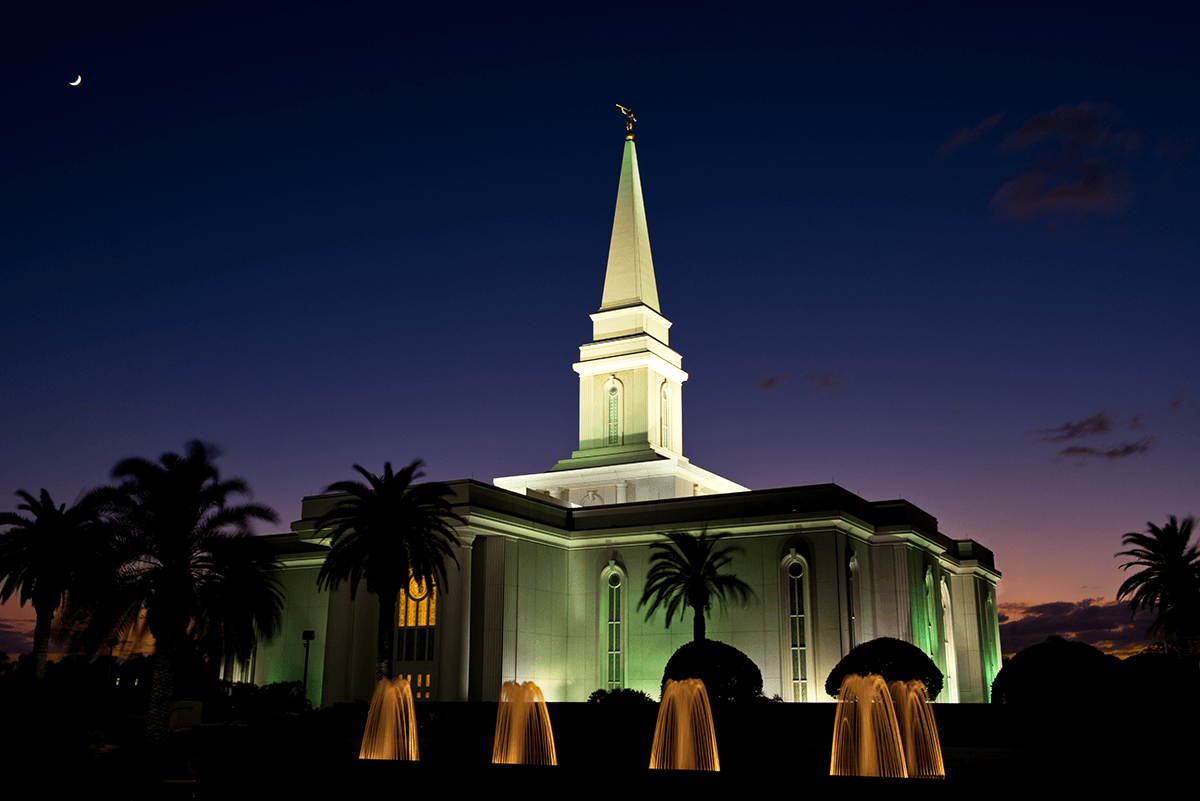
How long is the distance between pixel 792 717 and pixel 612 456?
2354 centimetres

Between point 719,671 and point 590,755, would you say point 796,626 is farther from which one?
point 590,755

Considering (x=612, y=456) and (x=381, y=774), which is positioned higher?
(x=612, y=456)

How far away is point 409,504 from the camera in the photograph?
35.9 m

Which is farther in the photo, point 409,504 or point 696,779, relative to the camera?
point 409,504

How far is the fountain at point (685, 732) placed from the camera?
82.9 ft

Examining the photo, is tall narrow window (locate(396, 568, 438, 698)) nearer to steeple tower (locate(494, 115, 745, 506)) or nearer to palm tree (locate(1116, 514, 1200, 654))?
steeple tower (locate(494, 115, 745, 506))

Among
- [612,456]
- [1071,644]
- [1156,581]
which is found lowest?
[1071,644]

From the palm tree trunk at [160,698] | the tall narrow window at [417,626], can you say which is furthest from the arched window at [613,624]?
the palm tree trunk at [160,698]

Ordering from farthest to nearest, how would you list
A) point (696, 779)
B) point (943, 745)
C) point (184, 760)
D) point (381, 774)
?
point (943, 745), point (184, 760), point (381, 774), point (696, 779)

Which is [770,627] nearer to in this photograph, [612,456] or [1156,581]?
[612,456]

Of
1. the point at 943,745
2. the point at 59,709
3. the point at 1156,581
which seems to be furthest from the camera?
the point at 1156,581

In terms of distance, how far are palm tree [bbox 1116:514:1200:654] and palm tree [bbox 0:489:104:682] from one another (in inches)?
1620

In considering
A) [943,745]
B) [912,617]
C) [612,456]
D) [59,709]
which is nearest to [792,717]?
[943,745]

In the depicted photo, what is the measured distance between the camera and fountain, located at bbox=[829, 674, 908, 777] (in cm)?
2362
